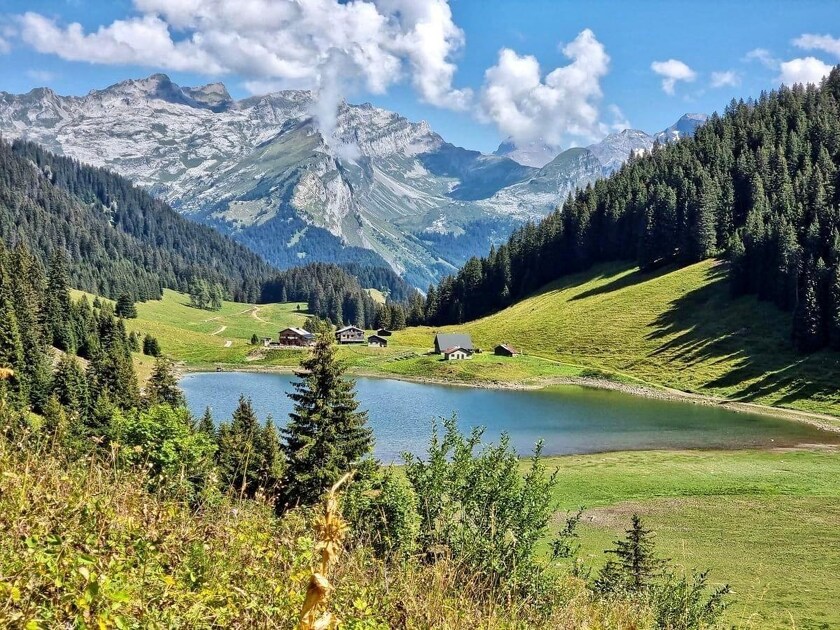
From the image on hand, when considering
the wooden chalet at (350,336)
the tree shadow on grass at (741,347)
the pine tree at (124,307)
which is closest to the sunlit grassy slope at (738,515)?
the tree shadow on grass at (741,347)

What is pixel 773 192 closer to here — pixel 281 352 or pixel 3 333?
pixel 281 352

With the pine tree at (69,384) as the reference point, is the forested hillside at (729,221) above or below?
above

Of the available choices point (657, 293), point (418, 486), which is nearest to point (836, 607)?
point (418, 486)

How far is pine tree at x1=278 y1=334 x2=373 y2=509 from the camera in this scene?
3225 cm

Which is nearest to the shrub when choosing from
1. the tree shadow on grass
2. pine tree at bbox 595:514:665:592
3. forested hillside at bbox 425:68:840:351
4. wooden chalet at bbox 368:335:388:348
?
pine tree at bbox 595:514:665:592

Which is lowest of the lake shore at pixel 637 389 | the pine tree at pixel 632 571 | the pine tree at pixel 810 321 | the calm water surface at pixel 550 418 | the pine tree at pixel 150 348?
the calm water surface at pixel 550 418

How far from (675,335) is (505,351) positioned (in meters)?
31.7

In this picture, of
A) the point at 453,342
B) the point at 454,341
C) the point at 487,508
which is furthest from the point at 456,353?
the point at 487,508

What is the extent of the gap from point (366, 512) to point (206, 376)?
115684 millimetres

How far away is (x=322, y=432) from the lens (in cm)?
3347

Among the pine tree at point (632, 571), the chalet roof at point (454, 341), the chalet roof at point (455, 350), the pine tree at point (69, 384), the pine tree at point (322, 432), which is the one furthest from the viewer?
the chalet roof at point (454, 341)

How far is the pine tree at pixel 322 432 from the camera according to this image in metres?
32.2

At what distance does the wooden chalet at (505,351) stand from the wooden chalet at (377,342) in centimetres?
3409

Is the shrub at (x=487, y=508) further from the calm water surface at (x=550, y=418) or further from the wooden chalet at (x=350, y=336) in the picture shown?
the wooden chalet at (x=350, y=336)
